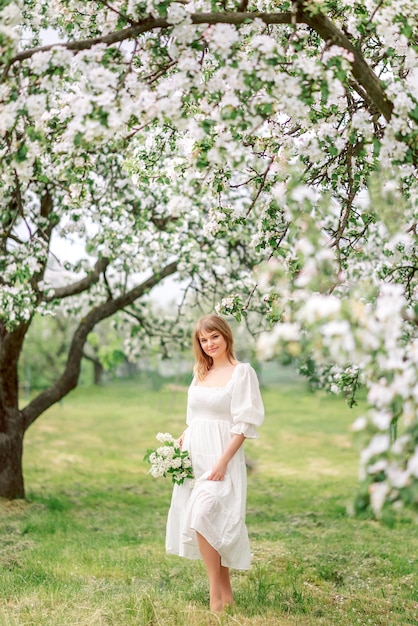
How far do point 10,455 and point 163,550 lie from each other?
11.4ft

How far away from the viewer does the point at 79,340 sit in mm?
11500

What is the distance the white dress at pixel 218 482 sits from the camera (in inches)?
224

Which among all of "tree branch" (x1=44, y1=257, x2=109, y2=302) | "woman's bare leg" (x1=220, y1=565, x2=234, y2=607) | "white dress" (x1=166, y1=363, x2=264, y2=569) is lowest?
"woman's bare leg" (x1=220, y1=565, x2=234, y2=607)

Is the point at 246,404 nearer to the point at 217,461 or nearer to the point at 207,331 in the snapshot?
the point at 217,461

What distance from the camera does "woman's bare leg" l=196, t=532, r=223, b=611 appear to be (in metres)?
5.71

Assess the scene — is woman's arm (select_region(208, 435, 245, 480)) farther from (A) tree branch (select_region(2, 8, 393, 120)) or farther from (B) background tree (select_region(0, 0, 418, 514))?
(A) tree branch (select_region(2, 8, 393, 120))

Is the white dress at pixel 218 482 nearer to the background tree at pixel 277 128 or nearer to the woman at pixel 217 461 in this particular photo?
the woman at pixel 217 461

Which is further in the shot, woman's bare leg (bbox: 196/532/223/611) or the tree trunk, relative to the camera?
the tree trunk

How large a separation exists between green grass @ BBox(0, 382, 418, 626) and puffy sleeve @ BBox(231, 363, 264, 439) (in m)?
1.35

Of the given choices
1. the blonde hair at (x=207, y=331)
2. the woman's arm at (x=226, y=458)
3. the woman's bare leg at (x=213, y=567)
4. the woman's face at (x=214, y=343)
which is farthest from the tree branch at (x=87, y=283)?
the woman's bare leg at (x=213, y=567)

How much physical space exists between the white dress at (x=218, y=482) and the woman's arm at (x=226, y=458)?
0.18 ft

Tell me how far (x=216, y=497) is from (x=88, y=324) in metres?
6.09

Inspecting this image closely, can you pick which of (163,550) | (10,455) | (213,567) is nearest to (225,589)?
(213,567)

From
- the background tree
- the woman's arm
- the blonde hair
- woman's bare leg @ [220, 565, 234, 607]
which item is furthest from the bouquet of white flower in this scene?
the background tree
